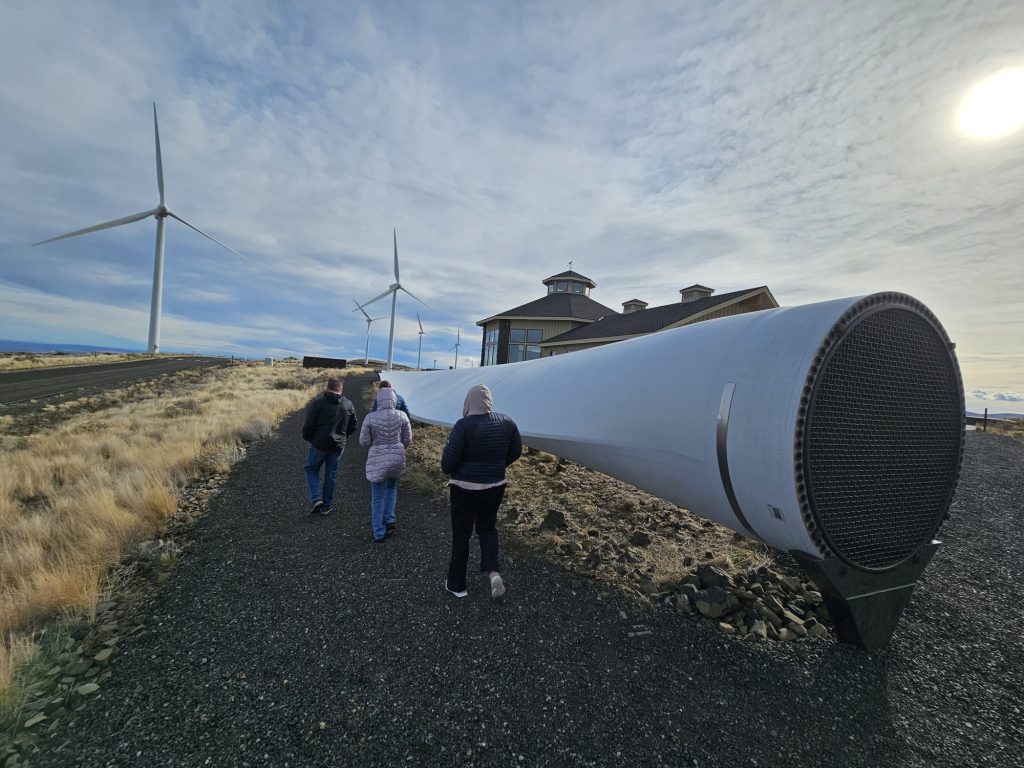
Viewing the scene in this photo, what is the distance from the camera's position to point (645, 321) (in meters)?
19.9

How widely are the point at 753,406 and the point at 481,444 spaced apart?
235 cm

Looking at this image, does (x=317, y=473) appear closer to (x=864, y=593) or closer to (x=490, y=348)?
(x=864, y=593)

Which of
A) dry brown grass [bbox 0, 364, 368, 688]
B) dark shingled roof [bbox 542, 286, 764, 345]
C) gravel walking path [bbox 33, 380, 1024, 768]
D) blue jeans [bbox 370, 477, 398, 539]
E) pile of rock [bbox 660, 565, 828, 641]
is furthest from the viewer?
dark shingled roof [bbox 542, 286, 764, 345]

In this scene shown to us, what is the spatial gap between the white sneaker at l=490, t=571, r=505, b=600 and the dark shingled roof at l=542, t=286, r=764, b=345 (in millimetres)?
15938

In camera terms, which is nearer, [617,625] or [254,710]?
[254,710]

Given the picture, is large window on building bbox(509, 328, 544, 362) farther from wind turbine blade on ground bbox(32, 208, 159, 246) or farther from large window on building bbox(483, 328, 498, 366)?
wind turbine blade on ground bbox(32, 208, 159, 246)

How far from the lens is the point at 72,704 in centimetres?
275

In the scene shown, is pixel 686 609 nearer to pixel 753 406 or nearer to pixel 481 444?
pixel 753 406

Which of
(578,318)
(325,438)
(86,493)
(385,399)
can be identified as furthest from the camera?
(578,318)

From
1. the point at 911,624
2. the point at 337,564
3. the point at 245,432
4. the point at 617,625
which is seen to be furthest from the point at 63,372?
the point at 911,624

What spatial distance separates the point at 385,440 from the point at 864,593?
198 inches

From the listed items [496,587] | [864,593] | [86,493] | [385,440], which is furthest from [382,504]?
[86,493]

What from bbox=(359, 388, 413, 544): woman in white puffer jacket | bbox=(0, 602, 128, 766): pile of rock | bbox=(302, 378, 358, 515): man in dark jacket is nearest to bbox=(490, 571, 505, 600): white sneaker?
bbox=(359, 388, 413, 544): woman in white puffer jacket

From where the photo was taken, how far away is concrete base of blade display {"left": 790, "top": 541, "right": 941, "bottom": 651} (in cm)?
310
